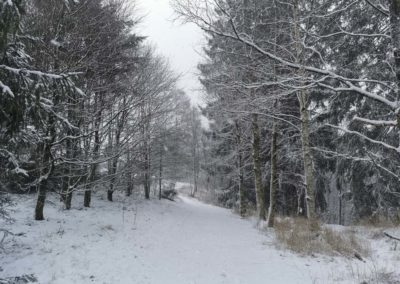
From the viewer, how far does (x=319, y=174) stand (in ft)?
53.4

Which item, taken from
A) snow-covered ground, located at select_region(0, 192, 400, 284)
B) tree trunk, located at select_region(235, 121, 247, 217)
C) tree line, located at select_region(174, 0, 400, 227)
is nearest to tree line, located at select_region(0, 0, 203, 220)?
snow-covered ground, located at select_region(0, 192, 400, 284)

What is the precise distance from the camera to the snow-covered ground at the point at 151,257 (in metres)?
5.71

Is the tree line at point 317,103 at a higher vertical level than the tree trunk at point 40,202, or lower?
higher

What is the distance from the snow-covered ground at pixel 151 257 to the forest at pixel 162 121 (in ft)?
0.16

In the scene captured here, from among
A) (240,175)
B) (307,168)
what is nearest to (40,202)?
(307,168)

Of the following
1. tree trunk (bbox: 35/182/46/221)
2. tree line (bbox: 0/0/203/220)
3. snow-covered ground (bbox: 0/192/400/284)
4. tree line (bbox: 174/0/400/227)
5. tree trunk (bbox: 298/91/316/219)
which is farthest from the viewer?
tree trunk (bbox: 298/91/316/219)

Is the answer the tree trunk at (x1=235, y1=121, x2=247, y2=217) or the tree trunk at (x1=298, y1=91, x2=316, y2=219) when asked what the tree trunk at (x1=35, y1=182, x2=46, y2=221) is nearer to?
the tree trunk at (x1=298, y1=91, x2=316, y2=219)


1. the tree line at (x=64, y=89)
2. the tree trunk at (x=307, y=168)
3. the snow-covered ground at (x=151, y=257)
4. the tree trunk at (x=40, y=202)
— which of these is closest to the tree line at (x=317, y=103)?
the tree trunk at (x=307, y=168)

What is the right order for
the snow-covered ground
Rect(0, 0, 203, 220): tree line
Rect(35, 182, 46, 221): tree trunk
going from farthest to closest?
Rect(35, 182, 46, 221): tree trunk < the snow-covered ground < Rect(0, 0, 203, 220): tree line

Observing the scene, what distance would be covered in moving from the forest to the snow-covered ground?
5cm

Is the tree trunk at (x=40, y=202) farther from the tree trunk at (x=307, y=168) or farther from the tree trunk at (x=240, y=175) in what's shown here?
the tree trunk at (x=240, y=175)

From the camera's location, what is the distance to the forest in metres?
4.94

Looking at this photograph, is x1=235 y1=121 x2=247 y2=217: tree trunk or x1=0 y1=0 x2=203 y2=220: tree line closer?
x1=0 y1=0 x2=203 y2=220: tree line

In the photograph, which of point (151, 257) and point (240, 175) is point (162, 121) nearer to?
point (240, 175)
